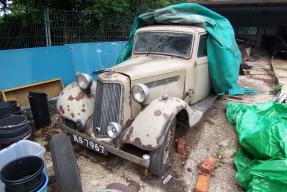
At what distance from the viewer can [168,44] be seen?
4371 mm

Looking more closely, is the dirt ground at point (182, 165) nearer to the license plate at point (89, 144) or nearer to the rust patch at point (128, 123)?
the license plate at point (89, 144)

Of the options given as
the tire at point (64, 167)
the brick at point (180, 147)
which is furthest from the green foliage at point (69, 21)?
the brick at point (180, 147)

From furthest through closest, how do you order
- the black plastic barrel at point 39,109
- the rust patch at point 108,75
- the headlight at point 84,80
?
the black plastic barrel at point 39,109 < the headlight at point 84,80 < the rust patch at point 108,75

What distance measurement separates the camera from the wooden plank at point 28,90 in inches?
187

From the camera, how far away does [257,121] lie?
150 inches

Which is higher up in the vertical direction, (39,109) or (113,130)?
(113,130)

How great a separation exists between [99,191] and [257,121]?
247cm

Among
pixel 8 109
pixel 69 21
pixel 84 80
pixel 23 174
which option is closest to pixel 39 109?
pixel 8 109

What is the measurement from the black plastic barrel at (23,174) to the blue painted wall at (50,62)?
2728 millimetres

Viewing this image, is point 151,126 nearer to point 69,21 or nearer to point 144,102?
point 144,102

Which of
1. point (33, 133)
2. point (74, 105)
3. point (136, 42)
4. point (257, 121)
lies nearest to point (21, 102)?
point (33, 133)

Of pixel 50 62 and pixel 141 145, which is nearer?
pixel 141 145

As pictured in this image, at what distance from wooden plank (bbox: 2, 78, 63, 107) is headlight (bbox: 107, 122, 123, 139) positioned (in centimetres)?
259

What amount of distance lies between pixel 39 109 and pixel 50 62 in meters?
1.70
